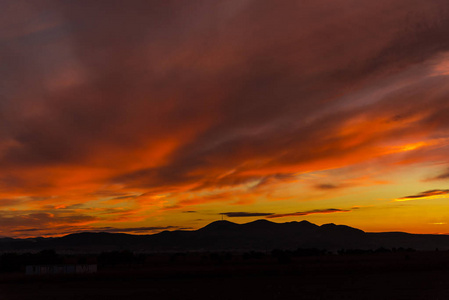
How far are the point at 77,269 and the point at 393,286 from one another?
5291 centimetres

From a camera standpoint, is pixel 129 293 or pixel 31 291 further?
pixel 31 291

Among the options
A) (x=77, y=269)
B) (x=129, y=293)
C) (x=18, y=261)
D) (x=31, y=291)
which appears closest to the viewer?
(x=129, y=293)

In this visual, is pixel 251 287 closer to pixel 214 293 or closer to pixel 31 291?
pixel 214 293

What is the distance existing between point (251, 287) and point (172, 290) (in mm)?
7429

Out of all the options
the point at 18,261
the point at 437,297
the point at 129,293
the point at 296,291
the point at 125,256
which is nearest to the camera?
the point at 437,297

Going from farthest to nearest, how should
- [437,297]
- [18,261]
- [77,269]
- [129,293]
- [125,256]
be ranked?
[125,256] < [18,261] < [77,269] < [129,293] < [437,297]

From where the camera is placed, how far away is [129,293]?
142 ft

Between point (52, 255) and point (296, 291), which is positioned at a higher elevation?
point (52, 255)

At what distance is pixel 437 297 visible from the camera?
34250 millimetres

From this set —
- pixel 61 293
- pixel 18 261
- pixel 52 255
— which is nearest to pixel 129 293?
pixel 61 293

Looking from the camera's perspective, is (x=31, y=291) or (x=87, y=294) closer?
(x=87, y=294)

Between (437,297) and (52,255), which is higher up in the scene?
(52,255)

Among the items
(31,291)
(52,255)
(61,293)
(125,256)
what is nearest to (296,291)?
(61,293)

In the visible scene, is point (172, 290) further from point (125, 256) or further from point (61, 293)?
point (125, 256)
